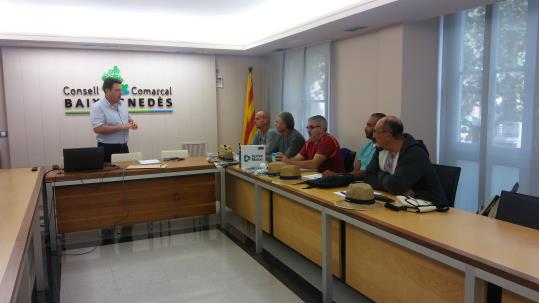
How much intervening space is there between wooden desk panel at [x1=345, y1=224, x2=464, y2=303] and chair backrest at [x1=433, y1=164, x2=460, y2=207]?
2.85ft

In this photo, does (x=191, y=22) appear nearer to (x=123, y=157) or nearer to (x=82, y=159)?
(x=123, y=157)

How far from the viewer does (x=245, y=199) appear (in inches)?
163

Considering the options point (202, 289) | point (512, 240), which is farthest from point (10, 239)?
point (512, 240)

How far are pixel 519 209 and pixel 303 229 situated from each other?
4.79 feet

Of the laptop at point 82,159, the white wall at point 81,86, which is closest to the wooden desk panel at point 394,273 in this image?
the laptop at point 82,159

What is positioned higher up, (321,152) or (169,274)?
(321,152)

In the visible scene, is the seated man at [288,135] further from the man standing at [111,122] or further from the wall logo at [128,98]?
the wall logo at [128,98]

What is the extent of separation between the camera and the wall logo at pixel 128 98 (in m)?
5.66

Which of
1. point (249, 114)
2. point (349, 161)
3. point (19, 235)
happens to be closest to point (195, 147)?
point (249, 114)

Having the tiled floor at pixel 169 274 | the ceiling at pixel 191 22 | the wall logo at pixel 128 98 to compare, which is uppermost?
the ceiling at pixel 191 22

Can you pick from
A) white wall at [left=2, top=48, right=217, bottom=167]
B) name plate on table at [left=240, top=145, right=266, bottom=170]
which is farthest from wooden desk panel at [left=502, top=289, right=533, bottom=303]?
white wall at [left=2, top=48, right=217, bottom=167]

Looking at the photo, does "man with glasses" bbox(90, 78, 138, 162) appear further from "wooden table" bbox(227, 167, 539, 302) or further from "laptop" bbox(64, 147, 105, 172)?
"wooden table" bbox(227, 167, 539, 302)

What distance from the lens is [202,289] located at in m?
2.97

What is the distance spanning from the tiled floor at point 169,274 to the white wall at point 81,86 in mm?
2463
